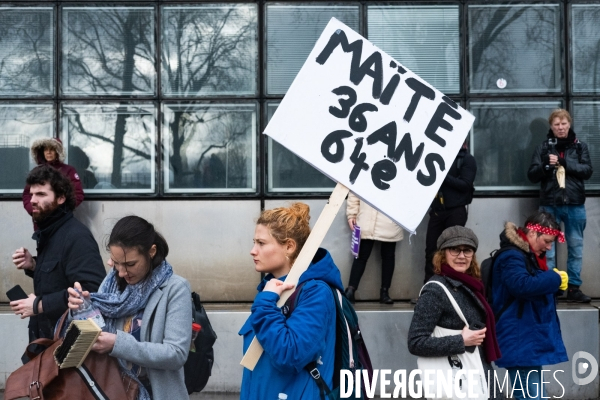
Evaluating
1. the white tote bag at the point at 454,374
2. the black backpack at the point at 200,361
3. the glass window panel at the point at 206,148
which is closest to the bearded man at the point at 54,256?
the black backpack at the point at 200,361

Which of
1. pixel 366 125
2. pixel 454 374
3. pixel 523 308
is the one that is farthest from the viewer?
pixel 523 308

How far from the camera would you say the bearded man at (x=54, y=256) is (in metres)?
4.40

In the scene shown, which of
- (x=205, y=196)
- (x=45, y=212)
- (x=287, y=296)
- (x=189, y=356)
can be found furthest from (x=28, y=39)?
(x=287, y=296)

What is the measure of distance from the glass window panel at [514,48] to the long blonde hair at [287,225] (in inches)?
211

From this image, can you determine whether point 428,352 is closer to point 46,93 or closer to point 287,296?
point 287,296

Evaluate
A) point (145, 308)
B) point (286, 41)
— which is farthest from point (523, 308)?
point (286, 41)

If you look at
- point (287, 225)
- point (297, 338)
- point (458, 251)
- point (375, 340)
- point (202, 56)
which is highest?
point (202, 56)

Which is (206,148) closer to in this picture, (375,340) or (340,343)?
(375,340)

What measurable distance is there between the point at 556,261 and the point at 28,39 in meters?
5.78

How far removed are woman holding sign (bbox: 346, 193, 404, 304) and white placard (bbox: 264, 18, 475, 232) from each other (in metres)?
4.02

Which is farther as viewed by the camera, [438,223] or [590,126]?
[590,126]

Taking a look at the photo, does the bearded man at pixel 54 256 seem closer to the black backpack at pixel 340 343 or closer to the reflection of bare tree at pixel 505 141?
the black backpack at pixel 340 343

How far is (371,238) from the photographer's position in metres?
8.23

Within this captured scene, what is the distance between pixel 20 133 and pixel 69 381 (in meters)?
5.59
